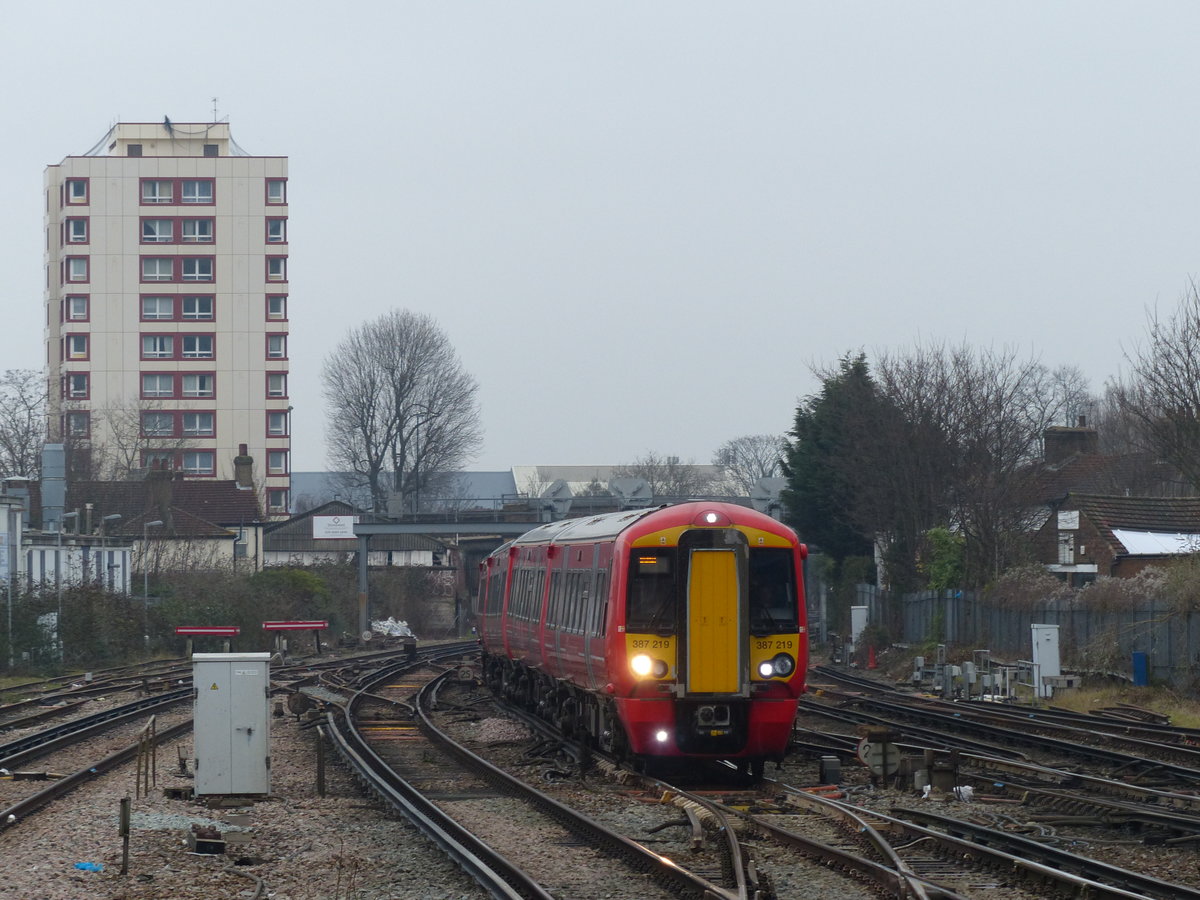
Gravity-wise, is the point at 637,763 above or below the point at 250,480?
below

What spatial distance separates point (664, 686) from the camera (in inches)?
625

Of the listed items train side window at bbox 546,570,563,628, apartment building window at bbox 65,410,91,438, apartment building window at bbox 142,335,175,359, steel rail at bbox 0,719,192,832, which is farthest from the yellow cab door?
apartment building window at bbox 142,335,175,359

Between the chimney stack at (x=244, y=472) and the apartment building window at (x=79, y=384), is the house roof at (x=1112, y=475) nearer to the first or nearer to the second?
the chimney stack at (x=244, y=472)

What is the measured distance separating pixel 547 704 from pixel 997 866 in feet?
40.2

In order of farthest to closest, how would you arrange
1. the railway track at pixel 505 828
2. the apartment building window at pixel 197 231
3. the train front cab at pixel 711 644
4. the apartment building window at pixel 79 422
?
the apartment building window at pixel 197 231 → the apartment building window at pixel 79 422 → the train front cab at pixel 711 644 → the railway track at pixel 505 828

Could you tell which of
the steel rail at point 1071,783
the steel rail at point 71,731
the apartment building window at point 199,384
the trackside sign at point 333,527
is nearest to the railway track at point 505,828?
the steel rail at point 71,731

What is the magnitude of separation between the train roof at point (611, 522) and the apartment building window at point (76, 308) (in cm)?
7097

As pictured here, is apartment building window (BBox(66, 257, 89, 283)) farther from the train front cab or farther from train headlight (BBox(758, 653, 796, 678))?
train headlight (BBox(758, 653, 796, 678))

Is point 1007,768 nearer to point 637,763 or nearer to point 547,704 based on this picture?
point 637,763

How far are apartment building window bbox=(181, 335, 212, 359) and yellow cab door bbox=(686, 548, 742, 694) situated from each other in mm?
77388

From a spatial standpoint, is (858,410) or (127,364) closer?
(858,410)

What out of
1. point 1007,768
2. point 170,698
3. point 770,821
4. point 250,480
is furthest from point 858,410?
point 250,480

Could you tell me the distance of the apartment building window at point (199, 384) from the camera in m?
89.5

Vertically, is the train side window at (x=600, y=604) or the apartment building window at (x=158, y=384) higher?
the apartment building window at (x=158, y=384)
